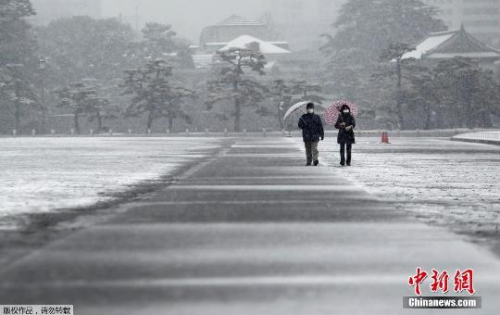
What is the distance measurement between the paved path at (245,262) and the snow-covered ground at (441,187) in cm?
62

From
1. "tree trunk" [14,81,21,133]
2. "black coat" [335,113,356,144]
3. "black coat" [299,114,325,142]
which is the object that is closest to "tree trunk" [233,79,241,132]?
"tree trunk" [14,81,21,133]

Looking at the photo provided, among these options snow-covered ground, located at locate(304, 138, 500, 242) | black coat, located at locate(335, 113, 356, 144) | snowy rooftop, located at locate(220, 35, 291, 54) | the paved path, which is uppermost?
snowy rooftop, located at locate(220, 35, 291, 54)

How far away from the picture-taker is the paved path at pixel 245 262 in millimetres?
7875

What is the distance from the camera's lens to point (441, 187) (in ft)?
68.8

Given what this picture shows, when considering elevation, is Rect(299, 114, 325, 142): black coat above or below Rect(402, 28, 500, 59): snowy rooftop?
below

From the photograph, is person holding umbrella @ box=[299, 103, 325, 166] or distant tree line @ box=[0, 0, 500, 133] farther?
distant tree line @ box=[0, 0, 500, 133]

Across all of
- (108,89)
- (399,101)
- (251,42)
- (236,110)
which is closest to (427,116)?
(399,101)

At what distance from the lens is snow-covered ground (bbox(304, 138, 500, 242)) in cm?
1455

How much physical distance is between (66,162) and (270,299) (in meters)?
26.1

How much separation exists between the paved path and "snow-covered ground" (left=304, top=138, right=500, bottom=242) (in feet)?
2.02

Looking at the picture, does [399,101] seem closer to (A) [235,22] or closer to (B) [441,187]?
(B) [441,187]

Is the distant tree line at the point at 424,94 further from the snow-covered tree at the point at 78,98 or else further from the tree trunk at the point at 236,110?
the snow-covered tree at the point at 78,98

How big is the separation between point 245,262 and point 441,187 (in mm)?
11571

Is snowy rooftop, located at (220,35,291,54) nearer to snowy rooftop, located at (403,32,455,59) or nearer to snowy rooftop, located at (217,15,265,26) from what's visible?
snowy rooftop, located at (217,15,265,26)
